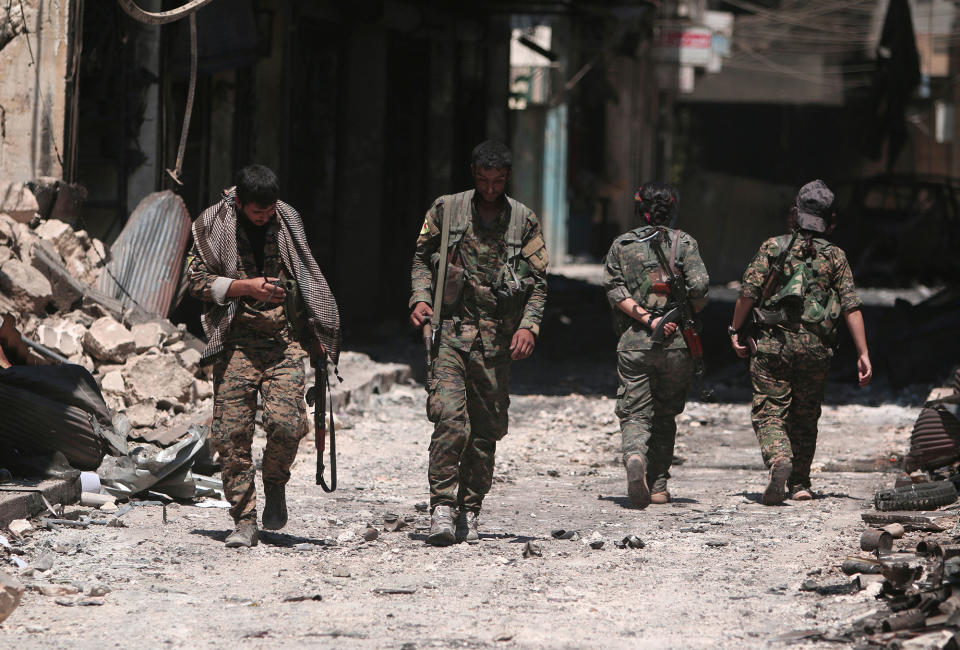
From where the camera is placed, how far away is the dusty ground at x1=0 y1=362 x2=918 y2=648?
15.5 ft

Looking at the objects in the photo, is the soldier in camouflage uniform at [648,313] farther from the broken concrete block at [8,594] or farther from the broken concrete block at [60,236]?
the broken concrete block at [60,236]

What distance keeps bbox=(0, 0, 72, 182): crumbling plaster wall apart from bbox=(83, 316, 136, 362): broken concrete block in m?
1.53

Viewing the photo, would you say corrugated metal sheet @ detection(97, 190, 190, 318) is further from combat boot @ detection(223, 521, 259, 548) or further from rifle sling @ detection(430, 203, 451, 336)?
rifle sling @ detection(430, 203, 451, 336)

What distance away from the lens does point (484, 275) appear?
20.6 feet

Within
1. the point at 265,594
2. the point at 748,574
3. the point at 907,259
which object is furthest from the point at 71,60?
the point at 907,259

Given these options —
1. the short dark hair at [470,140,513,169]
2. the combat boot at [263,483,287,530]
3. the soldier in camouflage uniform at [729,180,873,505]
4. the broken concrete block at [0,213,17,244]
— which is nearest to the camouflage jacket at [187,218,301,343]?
the combat boot at [263,483,287,530]

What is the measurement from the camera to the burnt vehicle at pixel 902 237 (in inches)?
960

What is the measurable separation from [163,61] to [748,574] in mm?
6657

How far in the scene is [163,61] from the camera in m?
10.5

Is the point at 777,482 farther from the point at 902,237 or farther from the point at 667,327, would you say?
the point at 902,237

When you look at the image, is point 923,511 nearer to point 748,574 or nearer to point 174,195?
point 748,574

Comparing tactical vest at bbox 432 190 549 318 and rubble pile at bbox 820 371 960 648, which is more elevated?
tactical vest at bbox 432 190 549 318

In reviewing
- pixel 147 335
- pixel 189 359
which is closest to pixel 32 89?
pixel 147 335

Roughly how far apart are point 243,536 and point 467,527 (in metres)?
0.99
